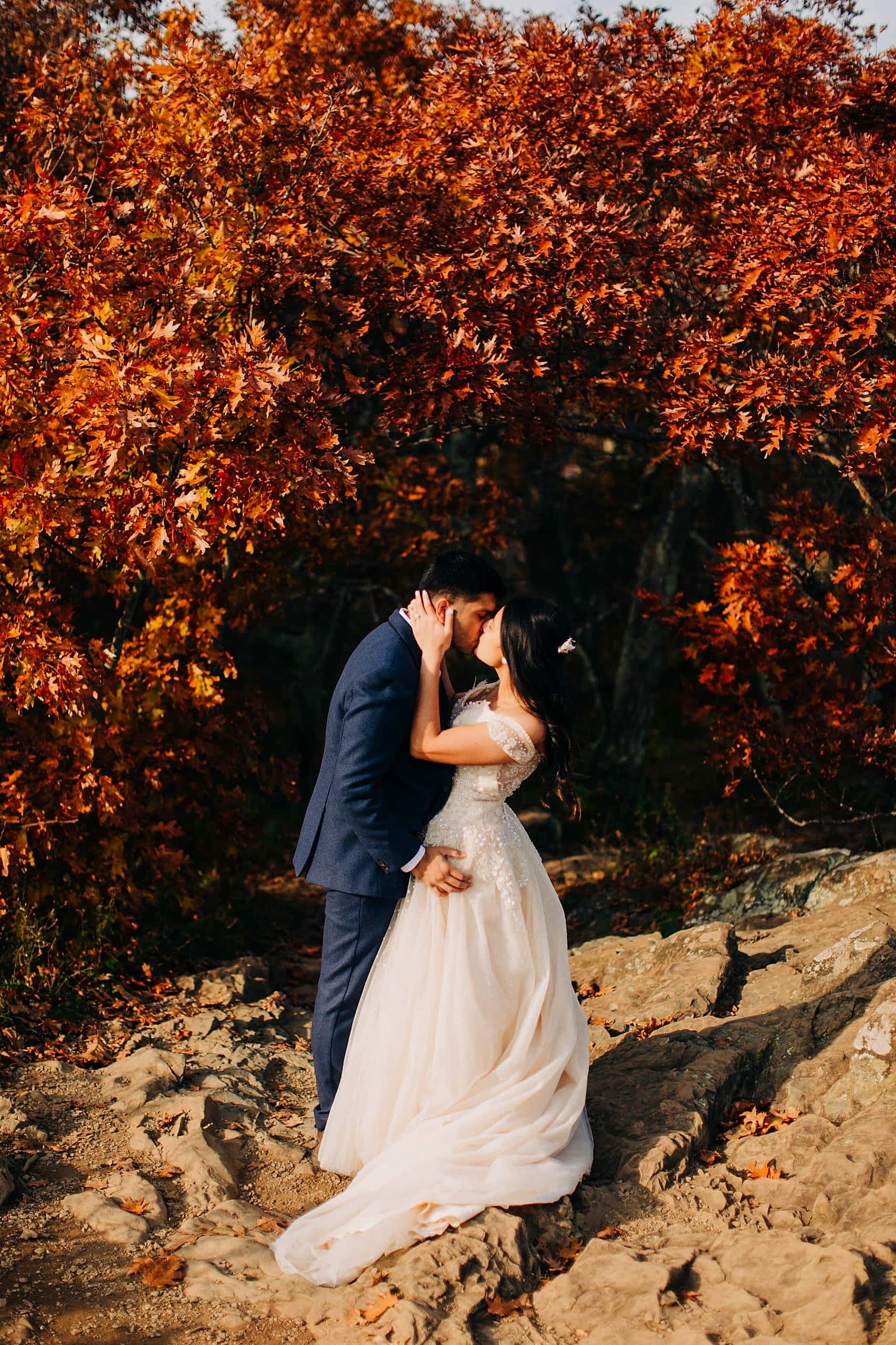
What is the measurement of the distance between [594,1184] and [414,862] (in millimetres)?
1294

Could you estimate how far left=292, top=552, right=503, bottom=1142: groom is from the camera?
403 cm

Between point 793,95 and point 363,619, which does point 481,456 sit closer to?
point 363,619

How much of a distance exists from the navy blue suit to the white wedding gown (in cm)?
8

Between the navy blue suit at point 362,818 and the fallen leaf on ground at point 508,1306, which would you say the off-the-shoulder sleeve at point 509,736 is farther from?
the fallen leaf on ground at point 508,1306

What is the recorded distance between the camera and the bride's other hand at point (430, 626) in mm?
4094

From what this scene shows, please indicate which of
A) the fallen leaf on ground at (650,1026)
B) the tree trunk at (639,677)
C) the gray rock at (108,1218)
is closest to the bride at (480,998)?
the gray rock at (108,1218)

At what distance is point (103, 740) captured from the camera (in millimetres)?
6012

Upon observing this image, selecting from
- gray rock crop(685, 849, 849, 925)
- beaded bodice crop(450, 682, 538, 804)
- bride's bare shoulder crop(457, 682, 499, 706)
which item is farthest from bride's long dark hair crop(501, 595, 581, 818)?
gray rock crop(685, 849, 849, 925)

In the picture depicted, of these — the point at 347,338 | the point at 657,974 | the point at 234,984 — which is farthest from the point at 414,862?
the point at 347,338

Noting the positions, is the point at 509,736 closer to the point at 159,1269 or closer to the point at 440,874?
the point at 440,874

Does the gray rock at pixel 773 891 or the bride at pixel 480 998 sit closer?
the bride at pixel 480 998

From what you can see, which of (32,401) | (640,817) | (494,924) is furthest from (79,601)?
(640,817)

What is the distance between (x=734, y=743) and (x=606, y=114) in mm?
3740

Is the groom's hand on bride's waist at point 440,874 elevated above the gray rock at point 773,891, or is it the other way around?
the groom's hand on bride's waist at point 440,874
